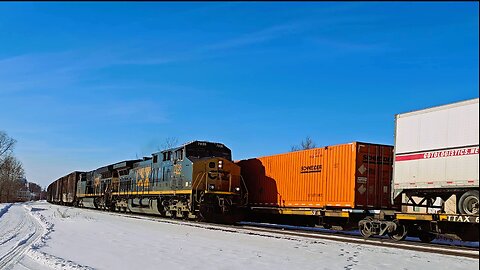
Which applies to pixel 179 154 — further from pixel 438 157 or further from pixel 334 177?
pixel 438 157

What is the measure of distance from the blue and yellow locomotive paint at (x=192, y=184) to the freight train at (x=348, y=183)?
0.05m

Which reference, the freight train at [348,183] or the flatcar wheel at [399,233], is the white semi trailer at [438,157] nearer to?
the freight train at [348,183]

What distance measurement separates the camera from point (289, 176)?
807 inches

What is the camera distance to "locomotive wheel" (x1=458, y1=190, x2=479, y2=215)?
11072mm

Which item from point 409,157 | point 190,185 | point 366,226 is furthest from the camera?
point 190,185

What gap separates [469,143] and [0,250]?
11.8 m

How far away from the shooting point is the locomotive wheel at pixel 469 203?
36.3ft

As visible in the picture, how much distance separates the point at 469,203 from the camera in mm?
11289

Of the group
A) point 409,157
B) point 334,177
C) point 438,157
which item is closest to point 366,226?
point 334,177

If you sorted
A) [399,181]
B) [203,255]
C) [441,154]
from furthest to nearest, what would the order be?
[399,181] → [441,154] → [203,255]

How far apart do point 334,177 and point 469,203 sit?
21.0ft

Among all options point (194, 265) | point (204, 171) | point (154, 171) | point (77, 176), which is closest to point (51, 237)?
point (194, 265)

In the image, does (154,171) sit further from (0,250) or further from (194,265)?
(194,265)

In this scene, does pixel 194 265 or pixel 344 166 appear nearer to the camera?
pixel 194 265
